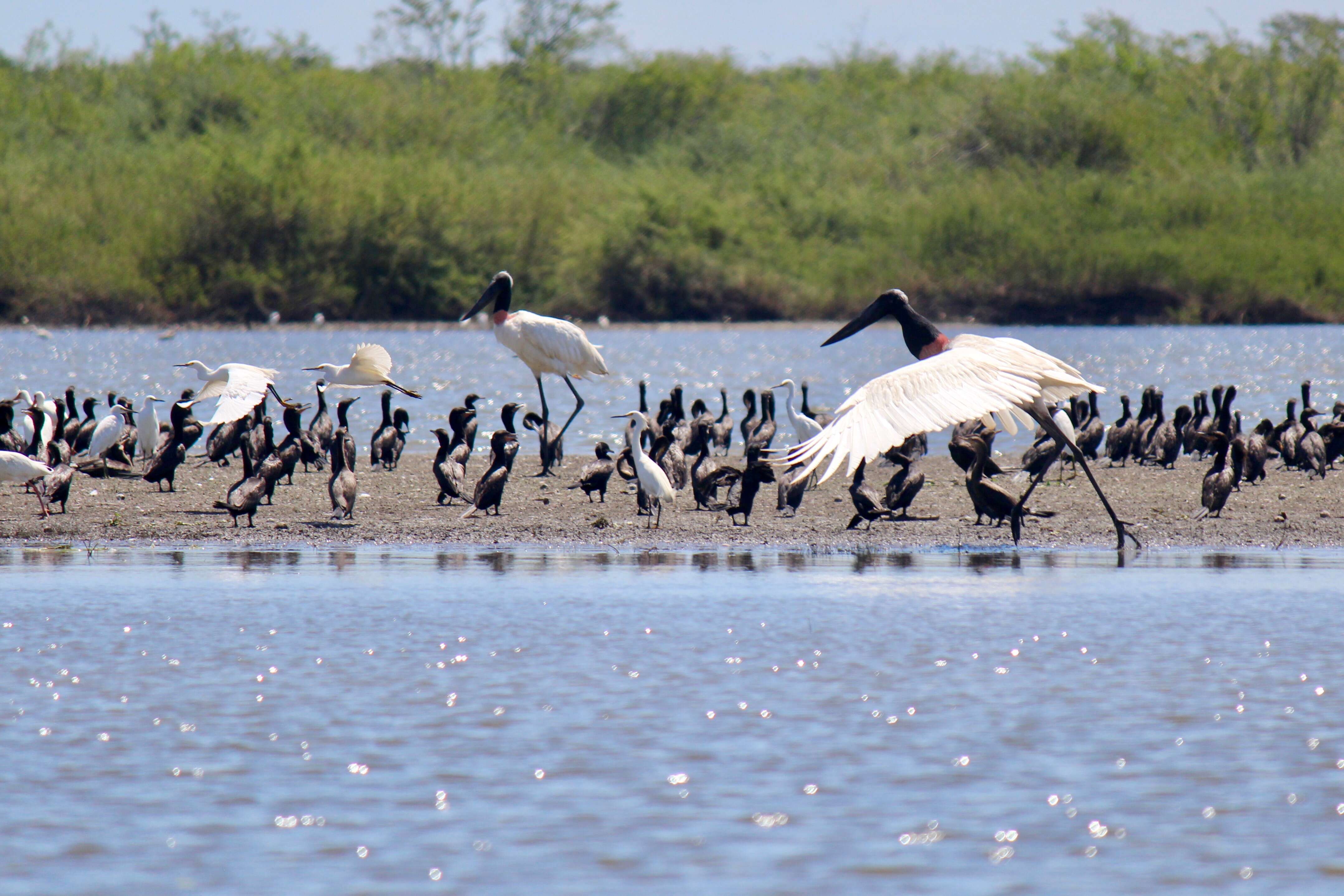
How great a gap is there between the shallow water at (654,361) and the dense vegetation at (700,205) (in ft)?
5.79

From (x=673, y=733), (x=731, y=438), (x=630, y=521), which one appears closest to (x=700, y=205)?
(x=731, y=438)

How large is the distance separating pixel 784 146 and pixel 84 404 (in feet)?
204

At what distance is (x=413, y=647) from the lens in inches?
343

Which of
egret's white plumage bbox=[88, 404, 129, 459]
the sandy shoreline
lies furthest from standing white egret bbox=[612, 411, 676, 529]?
egret's white plumage bbox=[88, 404, 129, 459]

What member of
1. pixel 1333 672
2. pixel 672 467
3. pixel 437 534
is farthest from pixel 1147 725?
pixel 672 467

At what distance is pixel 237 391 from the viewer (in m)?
15.6

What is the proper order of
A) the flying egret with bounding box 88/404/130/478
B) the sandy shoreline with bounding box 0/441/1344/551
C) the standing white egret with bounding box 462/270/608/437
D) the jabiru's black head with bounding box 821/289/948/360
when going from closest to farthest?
the jabiru's black head with bounding box 821/289/948/360 → the sandy shoreline with bounding box 0/441/1344/551 → the flying egret with bounding box 88/404/130/478 → the standing white egret with bounding box 462/270/608/437

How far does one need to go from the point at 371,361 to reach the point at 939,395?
344 inches

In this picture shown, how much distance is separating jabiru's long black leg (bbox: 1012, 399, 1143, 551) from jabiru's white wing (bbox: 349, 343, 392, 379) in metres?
7.02

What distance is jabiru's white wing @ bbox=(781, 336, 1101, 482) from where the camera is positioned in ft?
29.8

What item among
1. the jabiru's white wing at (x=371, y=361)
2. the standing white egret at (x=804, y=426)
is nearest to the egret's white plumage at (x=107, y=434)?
the jabiru's white wing at (x=371, y=361)

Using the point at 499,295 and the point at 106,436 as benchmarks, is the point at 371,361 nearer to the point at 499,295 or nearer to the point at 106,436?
the point at 106,436

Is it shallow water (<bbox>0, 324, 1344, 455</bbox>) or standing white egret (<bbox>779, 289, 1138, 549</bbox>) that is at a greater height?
shallow water (<bbox>0, 324, 1344, 455</bbox>)

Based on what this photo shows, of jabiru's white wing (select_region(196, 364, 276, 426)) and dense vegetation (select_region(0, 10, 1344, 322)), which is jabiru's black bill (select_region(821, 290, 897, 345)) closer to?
jabiru's white wing (select_region(196, 364, 276, 426))
